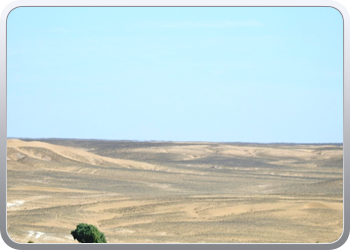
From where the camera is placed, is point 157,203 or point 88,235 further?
point 157,203

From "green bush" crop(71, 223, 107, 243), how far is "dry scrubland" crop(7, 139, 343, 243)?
198 mm

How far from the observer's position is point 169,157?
43.0 metres

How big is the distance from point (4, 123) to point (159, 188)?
14.2 meters

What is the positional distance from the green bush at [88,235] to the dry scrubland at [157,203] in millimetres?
198

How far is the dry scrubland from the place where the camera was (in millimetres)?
10812

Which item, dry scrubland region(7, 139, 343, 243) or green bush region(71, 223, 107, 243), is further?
dry scrubland region(7, 139, 343, 243)

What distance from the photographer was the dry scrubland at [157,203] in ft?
35.5

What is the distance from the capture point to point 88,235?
895cm

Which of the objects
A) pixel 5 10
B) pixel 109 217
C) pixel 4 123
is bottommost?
pixel 109 217

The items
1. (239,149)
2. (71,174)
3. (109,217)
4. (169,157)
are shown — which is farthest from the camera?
(239,149)

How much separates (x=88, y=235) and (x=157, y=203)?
673 centimetres

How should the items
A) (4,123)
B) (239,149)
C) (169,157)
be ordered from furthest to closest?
(239,149)
(169,157)
(4,123)
